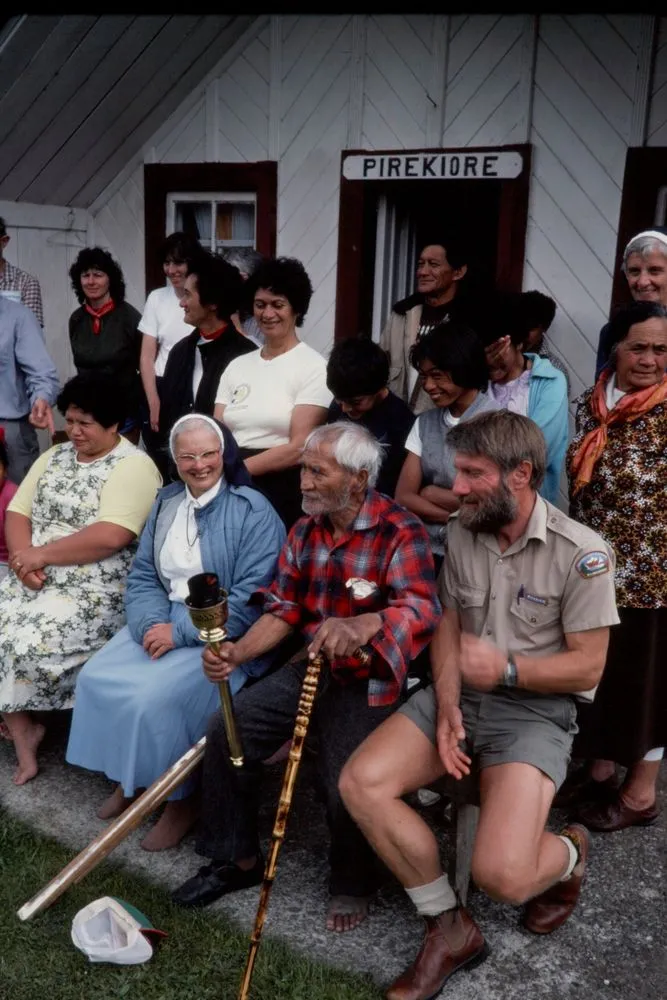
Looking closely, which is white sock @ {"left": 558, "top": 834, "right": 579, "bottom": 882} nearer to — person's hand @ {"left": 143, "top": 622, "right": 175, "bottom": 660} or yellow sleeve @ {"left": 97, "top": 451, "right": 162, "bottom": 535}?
person's hand @ {"left": 143, "top": 622, "right": 175, "bottom": 660}

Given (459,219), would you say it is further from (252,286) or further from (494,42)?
(252,286)

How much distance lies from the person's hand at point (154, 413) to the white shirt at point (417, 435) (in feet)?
6.41

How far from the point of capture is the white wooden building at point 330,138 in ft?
16.6

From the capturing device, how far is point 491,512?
2805mm

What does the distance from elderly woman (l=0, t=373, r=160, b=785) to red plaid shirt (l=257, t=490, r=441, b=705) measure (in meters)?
0.90

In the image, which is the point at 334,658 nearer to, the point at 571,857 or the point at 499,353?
the point at 571,857

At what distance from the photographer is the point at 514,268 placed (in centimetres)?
533

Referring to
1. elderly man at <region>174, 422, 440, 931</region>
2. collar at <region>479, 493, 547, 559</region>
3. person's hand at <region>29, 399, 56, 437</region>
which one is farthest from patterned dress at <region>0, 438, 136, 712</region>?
collar at <region>479, 493, 547, 559</region>

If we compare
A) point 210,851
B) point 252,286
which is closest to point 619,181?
point 252,286

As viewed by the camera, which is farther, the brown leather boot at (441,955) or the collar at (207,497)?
the collar at (207,497)

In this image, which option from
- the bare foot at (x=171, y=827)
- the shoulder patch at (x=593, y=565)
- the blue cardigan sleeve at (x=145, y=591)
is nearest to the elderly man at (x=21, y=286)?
the blue cardigan sleeve at (x=145, y=591)

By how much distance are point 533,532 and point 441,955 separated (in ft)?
3.97

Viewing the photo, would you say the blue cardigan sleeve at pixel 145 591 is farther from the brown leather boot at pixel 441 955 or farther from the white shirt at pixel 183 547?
the brown leather boot at pixel 441 955

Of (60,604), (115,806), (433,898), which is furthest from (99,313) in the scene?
(433,898)
